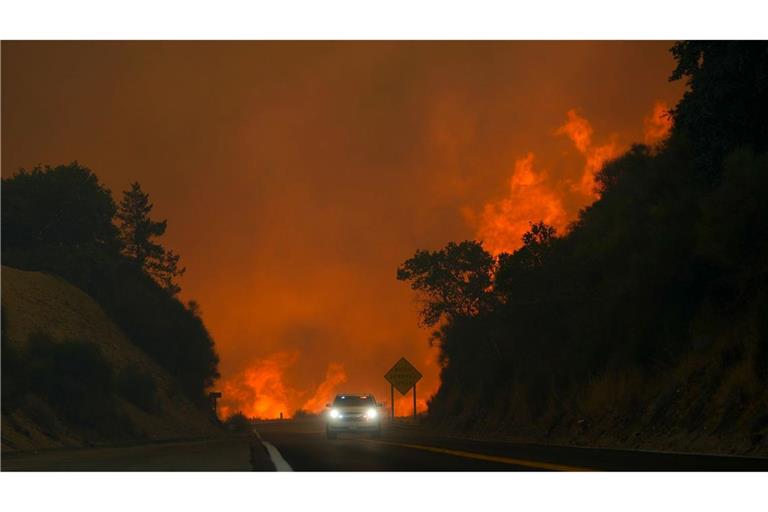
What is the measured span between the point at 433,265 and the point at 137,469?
185 ft

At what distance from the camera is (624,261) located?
40.7m

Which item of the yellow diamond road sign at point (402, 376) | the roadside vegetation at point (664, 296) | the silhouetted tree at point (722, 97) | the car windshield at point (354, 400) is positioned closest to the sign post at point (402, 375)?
the yellow diamond road sign at point (402, 376)

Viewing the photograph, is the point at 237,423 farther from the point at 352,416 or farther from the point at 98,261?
the point at 352,416

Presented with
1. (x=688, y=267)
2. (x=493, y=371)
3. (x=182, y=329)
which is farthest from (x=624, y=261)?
(x=182, y=329)

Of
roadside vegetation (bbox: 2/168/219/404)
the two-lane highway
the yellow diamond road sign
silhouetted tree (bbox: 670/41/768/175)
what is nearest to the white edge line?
the two-lane highway

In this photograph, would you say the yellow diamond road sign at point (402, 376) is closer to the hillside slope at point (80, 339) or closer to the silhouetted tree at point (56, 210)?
the hillside slope at point (80, 339)

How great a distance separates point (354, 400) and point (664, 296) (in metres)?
14.8

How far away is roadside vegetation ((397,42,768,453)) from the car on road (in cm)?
697

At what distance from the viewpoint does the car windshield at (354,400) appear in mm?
44812

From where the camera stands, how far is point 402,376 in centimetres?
6950

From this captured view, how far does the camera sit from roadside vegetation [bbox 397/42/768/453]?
29.3m

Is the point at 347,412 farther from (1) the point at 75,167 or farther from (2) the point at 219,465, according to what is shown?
(1) the point at 75,167

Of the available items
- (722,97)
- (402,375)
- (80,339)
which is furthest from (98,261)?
(722,97)

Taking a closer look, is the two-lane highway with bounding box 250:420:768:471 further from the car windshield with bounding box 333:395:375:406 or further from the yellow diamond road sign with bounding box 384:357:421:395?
the yellow diamond road sign with bounding box 384:357:421:395
